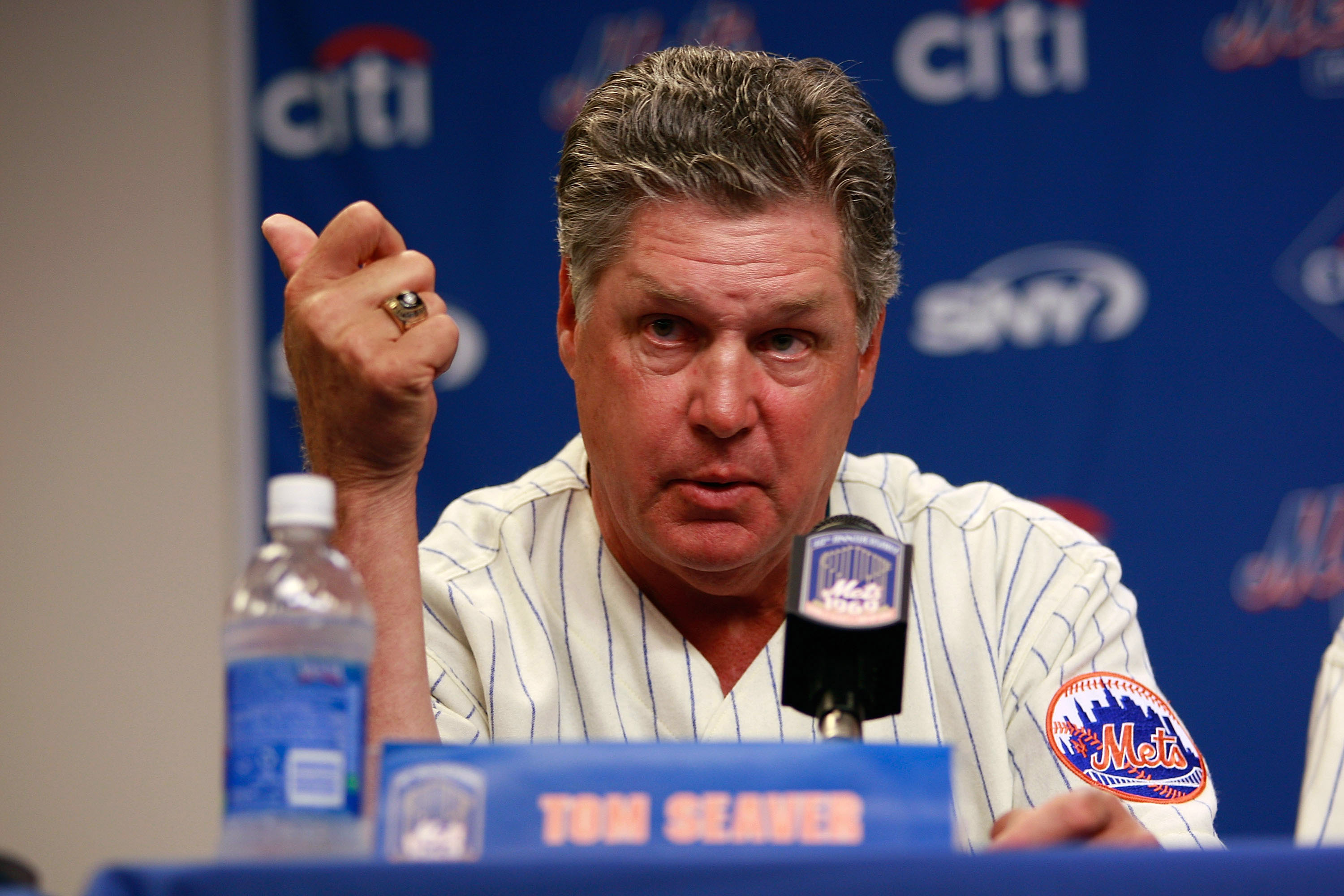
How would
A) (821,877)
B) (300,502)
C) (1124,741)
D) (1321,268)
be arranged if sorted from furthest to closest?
(1321,268)
(1124,741)
(300,502)
(821,877)

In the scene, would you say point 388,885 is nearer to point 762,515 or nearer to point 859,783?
point 859,783

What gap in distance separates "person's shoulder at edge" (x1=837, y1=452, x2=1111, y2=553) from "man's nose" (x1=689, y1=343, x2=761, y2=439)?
0.34 m

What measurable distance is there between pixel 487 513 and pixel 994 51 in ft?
5.11

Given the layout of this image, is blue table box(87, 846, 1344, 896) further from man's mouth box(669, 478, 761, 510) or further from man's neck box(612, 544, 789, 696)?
man's neck box(612, 544, 789, 696)

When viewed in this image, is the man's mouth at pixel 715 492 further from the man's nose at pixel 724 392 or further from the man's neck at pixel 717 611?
the man's neck at pixel 717 611

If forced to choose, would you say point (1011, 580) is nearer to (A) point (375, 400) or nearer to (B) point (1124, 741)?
(B) point (1124, 741)

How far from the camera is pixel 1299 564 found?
2.44m

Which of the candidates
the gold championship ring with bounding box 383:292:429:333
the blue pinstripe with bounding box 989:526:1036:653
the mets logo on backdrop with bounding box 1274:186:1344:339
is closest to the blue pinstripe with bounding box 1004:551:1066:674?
the blue pinstripe with bounding box 989:526:1036:653

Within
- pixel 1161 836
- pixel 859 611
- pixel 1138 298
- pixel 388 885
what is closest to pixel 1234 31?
pixel 1138 298

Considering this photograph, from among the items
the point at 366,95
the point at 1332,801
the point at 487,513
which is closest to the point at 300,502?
the point at 487,513

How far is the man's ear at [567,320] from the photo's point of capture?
1.56 metres

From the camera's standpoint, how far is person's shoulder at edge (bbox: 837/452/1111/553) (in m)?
1.58

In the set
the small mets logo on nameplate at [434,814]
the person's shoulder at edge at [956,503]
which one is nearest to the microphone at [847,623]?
the small mets logo on nameplate at [434,814]

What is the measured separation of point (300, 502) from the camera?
801 mm
